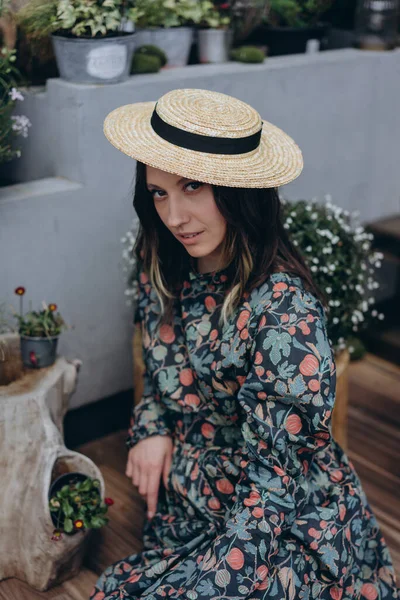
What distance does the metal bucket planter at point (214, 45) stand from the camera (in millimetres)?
3049

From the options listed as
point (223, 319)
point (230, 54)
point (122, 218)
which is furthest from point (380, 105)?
point (223, 319)

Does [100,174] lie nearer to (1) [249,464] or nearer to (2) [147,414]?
(2) [147,414]

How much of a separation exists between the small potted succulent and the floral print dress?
1.25 meters

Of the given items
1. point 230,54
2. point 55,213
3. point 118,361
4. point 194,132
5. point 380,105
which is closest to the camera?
point 194,132

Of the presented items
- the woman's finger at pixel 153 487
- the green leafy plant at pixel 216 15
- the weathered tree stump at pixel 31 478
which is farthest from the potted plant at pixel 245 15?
the woman's finger at pixel 153 487

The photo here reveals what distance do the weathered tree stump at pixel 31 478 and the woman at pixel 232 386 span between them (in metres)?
0.22

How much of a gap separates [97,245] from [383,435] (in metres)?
1.35

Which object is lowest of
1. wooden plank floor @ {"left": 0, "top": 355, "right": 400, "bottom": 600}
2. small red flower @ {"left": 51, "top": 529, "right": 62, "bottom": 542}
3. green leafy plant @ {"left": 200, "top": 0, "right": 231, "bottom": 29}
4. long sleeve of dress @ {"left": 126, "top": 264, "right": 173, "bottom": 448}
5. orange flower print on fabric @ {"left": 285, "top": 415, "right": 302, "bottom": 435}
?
wooden plank floor @ {"left": 0, "top": 355, "right": 400, "bottom": 600}

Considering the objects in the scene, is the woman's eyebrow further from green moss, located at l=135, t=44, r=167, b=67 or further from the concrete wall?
green moss, located at l=135, t=44, r=167, b=67

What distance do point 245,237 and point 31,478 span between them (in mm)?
884

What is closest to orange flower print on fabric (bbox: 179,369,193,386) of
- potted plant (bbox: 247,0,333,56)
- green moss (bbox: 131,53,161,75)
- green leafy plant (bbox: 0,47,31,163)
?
green leafy plant (bbox: 0,47,31,163)

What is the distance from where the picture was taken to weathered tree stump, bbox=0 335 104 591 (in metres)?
2.08

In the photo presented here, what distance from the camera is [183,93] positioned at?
1.87 meters

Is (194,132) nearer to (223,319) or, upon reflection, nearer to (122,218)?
(223,319)
